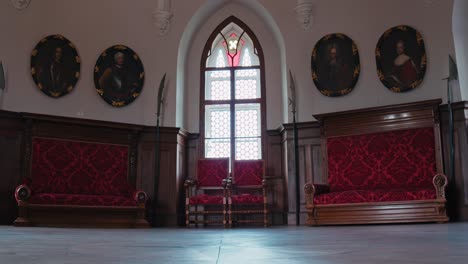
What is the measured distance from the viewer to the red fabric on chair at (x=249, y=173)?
26.4 feet

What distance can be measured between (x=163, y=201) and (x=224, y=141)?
1.68 m

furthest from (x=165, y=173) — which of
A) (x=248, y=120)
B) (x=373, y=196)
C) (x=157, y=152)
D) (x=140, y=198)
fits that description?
(x=373, y=196)

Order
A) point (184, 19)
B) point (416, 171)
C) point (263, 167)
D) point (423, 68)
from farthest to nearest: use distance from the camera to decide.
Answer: point (184, 19) < point (263, 167) < point (423, 68) < point (416, 171)

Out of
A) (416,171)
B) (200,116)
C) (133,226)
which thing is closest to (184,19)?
(200,116)

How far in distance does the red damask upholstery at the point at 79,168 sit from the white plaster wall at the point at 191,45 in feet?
2.51

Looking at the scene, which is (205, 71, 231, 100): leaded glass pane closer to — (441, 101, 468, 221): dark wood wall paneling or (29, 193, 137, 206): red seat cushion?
(29, 193, 137, 206): red seat cushion

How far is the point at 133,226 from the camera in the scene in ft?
23.1

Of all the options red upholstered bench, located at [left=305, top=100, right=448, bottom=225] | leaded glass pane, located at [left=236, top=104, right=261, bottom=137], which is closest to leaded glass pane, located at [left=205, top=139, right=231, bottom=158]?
leaded glass pane, located at [left=236, top=104, right=261, bottom=137]

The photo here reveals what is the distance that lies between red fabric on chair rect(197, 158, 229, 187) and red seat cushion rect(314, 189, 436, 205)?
190cm

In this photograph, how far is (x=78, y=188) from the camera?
24.1ft

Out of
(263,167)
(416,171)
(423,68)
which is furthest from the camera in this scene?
(263,167)

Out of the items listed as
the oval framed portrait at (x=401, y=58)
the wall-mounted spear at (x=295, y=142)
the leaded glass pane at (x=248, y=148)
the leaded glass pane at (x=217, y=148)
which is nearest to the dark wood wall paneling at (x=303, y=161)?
the wall-mounted spear at (x=295, y=142)

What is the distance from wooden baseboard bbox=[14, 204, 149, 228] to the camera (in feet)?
20.8

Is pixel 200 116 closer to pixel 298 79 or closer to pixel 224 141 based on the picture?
pixel 224 141
